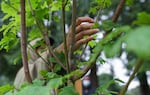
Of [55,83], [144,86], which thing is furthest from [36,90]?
[144,86]

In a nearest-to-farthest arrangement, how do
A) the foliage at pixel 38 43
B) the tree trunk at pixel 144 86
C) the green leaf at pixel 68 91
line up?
the foliage at pixel 38 43
the green leaf at pixel 68 91
the tree trunk at pixel 144 86

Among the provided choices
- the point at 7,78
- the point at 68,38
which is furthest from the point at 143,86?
the point at 68,38

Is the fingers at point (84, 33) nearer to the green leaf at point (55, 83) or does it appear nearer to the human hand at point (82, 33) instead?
the human hand at point (82, 33)

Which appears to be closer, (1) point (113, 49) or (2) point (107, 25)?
(1) point (113, 49)

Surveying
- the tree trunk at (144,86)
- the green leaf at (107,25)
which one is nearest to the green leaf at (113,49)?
the green leaf at (107,25)

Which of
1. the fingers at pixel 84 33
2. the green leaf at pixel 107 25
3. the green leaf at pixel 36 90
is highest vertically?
the green leaf at pixel 107 25

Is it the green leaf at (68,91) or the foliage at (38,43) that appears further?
the green leaf at (68,91)

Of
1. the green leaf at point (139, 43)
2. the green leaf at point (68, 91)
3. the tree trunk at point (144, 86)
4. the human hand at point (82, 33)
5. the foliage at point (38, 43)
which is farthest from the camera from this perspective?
the tree trunk at point (144, 86)

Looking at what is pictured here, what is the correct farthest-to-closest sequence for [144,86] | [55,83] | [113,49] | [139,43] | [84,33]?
1. [144,86]
2. [84,33]
3. [55,83]
4. [113,49]
5. [139,43]

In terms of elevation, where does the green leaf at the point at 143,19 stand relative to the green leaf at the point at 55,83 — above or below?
above

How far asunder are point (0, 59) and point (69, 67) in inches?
291

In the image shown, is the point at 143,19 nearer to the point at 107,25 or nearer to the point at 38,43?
the point at 107,25

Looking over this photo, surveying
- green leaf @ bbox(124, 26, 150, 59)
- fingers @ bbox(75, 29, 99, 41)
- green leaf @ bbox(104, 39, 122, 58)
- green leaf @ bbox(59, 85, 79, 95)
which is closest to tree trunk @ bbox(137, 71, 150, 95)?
fingers @ bbox(75, 29, 99, 41)

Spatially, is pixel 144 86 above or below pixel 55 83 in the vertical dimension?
below
